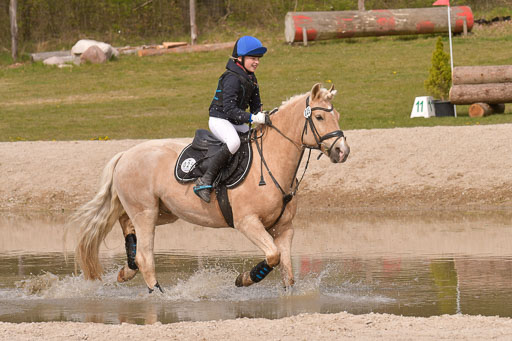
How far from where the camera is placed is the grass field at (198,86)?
2216 centimetres

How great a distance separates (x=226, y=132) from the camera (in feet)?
26.8

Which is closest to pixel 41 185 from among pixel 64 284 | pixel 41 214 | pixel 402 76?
pixel 41 214

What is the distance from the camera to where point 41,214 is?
14.9 m

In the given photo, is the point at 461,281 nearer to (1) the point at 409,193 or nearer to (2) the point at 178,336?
(2) the point at 178,336

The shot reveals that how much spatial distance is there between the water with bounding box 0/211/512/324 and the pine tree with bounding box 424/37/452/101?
9652 millimetres

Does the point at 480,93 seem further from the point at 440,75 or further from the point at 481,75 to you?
the point at 440,75

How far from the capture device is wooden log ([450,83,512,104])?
20.4 meters

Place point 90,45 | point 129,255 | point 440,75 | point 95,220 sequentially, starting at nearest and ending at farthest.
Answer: point 129,255 → point 95,220 → point 440,75 → point 90,45

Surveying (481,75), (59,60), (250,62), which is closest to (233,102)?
(250,62)

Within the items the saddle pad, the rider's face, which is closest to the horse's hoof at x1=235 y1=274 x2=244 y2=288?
the saddle pad

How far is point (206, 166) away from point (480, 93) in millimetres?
13621

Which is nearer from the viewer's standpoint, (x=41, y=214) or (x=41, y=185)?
(x=41, y=214)

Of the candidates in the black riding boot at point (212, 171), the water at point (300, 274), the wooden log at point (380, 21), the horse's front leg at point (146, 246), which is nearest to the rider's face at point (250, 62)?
the black riding boot at point (212, 171)

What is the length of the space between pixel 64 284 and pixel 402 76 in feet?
65.5
